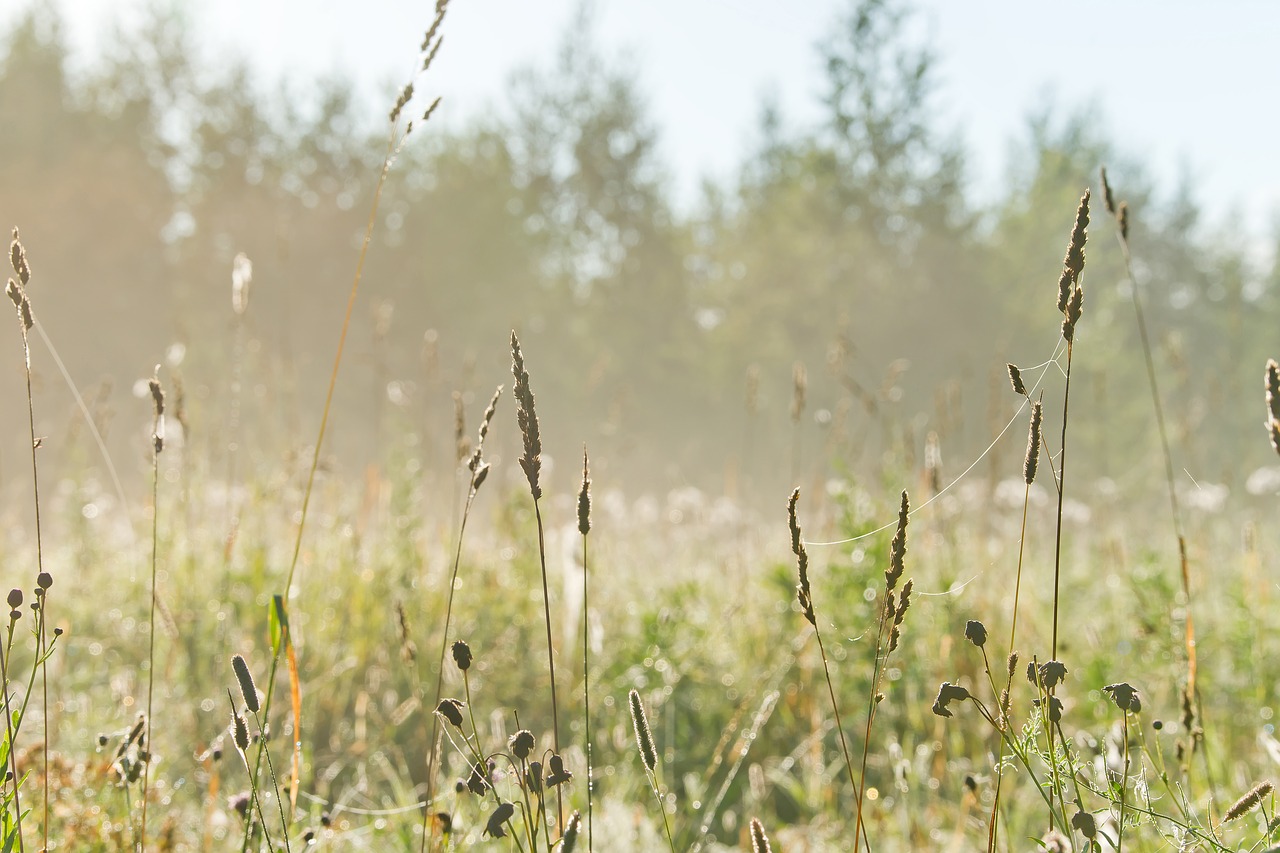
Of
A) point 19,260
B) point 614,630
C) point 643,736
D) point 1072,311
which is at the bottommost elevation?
point 643,736

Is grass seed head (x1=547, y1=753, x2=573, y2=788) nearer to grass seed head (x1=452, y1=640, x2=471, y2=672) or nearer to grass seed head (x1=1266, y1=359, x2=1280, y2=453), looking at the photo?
grass seed head (x1=452, y1=640, x2=471, y2=672)

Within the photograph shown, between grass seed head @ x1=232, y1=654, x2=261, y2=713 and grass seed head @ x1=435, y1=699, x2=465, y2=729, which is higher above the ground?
grass seed head @ x1=232, y1=654, x2=261, y2=713

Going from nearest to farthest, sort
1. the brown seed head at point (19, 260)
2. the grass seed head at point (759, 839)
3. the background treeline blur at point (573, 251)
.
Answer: the grass seed head at point (759, 839)
the brown seed head at point (19, 260)
the background treeline blur at point (573, 251)

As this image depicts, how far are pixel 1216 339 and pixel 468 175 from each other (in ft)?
95.7

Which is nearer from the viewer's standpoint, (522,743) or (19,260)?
(522,743)

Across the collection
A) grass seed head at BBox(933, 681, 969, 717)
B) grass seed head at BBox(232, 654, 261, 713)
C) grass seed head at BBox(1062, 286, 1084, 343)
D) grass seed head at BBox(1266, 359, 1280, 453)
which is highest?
grass seed head at BBox(1062, 286, 1084, 343)

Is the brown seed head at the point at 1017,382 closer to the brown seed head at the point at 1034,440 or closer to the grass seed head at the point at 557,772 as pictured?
the brown seed head at the point at 1034,440

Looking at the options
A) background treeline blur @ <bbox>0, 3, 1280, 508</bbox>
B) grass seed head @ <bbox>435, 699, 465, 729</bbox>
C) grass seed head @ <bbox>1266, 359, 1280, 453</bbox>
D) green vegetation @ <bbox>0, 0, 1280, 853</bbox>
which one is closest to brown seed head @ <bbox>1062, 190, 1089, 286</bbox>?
green vegetation @ <bbox>0, 0, 1280, 853</bbox>

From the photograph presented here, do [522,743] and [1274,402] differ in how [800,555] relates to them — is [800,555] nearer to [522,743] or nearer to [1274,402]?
[522,743]

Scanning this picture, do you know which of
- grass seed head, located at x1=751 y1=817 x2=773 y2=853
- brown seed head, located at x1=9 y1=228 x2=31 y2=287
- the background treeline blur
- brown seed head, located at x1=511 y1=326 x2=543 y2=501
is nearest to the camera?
brown seed head, located at x1=511 y1=326 x2=543 y2=501

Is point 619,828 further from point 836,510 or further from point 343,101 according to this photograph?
point 343,101

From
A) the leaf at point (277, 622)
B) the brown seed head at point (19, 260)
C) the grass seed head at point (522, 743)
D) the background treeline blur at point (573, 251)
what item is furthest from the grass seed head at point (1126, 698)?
the background treeline blur at point (573, 251)

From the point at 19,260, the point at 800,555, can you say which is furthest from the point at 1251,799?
the point at 19,260

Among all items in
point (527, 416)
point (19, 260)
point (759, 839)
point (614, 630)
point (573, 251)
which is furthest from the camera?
point (573, 251)
